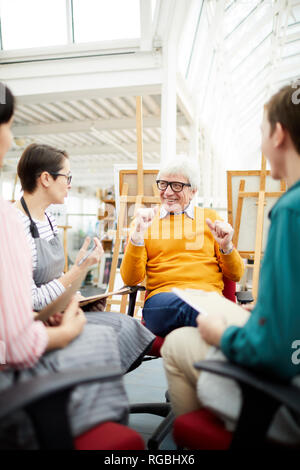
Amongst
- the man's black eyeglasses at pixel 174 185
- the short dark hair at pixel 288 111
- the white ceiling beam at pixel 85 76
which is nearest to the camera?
the short dark hair at pixel 288 111

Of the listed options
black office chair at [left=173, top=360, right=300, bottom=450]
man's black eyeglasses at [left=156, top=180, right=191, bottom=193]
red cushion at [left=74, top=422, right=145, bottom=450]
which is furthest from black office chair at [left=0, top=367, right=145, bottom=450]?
man's black eyeglasses at [left=156, top=180, right=191, bottom=193]

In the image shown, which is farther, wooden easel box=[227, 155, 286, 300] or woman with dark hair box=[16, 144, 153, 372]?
wooden easel box=[227, 155, 286, 300]

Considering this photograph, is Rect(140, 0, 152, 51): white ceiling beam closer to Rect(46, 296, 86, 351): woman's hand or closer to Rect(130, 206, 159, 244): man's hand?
Rect(130, 206, 159, 244): man's hand

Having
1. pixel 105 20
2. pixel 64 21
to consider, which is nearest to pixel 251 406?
pixel 105 20

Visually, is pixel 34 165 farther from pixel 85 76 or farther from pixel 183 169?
pixel 85 76

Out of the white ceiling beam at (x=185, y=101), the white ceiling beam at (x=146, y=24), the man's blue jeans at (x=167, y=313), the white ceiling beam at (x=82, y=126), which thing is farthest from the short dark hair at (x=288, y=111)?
the white ceiling beam at (x=82, y=126)

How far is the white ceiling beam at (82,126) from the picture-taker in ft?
24.8

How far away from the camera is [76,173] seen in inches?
558

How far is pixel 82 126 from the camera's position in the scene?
26.8 ft

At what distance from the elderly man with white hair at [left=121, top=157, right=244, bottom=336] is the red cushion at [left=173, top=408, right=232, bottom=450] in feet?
2.24

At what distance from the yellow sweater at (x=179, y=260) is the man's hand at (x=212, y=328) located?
75 centimetres

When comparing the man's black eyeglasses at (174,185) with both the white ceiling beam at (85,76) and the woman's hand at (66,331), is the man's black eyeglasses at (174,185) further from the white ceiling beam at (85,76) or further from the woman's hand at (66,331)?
the white ceiling beam at (85,76)

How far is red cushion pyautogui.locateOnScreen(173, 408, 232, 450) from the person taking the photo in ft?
2.65

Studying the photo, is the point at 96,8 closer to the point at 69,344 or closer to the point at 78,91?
the point at 78,91
